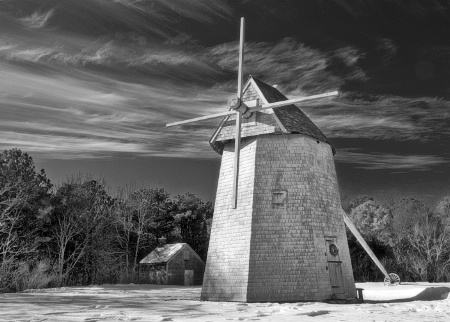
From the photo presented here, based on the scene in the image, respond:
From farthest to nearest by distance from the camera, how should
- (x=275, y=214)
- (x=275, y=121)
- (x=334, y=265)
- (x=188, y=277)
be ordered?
(x=188, y=277) < (x=275, y=121) < (x=334, y=265) < (x=275, y=214)

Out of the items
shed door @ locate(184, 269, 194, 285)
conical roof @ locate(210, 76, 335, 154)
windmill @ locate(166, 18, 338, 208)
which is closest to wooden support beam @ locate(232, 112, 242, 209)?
windmill @ locate(166, 18, 338, 208)

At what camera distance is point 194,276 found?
41250 millimetres

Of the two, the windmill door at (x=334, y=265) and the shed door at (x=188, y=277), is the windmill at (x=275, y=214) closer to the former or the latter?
the windmill door at (x=334, y=265)

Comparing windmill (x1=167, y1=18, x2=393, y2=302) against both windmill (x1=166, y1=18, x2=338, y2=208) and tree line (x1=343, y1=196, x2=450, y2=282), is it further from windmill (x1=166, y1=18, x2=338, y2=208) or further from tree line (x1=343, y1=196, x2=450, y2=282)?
tree line (x1=343, y1=196, x2=450, y2=282)

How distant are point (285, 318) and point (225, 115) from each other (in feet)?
34.0

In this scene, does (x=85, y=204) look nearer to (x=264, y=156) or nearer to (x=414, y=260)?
(x=264, y=156)

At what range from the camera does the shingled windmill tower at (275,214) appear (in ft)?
51.4

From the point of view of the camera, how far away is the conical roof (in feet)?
55.8

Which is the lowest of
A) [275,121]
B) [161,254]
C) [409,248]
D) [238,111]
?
[161,254]

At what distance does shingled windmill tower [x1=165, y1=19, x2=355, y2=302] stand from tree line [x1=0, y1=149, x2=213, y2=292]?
12.4m

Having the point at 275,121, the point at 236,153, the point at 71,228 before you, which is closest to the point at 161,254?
the point at 71,228

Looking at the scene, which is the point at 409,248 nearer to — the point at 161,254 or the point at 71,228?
the point at 161,254

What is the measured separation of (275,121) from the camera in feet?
55.9

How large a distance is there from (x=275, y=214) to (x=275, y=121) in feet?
11.0
